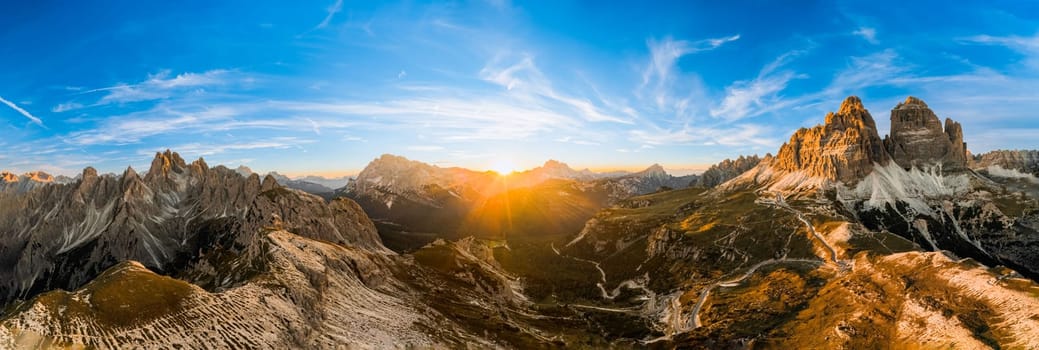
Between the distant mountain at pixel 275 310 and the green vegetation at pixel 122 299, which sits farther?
the green vegetation at pixel 122 299

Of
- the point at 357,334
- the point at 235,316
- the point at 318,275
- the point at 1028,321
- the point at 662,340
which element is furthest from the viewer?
the point at 662,340

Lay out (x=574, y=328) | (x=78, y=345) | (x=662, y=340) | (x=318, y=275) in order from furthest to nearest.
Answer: (x=574, y=328) → (x=662, y=340) → (x=318, y=275) → (x=78, y=345)

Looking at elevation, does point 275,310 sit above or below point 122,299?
below

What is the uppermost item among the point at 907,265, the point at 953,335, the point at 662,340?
the point at 907,265

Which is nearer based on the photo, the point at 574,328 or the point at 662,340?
the point at 662,340

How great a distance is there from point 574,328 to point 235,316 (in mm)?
131612

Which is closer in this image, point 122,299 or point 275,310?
point 122,299

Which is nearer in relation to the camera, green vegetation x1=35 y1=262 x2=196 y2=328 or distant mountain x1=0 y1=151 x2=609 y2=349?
distant mountain x1=0 y1=151 x2=609 y2=349

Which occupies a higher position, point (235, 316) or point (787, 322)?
point (235, 316)

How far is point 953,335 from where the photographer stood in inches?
4796

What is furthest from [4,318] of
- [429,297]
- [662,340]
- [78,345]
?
[662,340]

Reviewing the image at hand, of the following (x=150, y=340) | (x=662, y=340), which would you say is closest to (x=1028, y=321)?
(x=662, y=340)

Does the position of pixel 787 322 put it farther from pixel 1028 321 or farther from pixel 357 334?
pixel 357 334

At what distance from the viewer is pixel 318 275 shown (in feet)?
454
